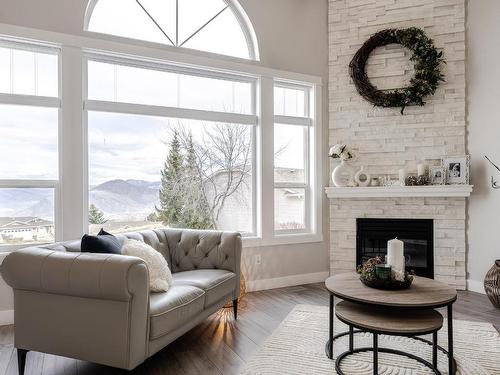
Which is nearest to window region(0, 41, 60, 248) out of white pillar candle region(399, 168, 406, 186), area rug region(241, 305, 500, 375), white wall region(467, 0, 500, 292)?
area rug region(241, 305, 500, 375)

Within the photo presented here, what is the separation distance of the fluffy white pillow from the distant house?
46.0 inches

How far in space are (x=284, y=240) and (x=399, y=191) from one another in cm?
145

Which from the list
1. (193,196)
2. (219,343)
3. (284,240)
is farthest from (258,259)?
(219,343)

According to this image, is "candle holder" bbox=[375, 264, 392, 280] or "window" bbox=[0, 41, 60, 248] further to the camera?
"window" bbox=[0, 41, 60, 248]

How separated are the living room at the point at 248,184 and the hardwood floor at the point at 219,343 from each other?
0.02 m

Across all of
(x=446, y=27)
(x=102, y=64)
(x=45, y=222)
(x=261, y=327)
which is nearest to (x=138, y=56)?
(x=102, y=64)

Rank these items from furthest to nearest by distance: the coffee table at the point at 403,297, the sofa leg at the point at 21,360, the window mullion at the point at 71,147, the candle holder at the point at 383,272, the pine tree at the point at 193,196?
1. the pine tree at the point at 193,196
2. the window mullion at the point at 71,147
3. the candle holder at the point at 383,272
4. the sofa leg at the point at 21,360
5. the coffee table at the point at 403,297

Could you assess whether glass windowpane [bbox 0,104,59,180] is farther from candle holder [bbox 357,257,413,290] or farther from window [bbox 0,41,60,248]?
candle holder [bbox 357,257,413,290]

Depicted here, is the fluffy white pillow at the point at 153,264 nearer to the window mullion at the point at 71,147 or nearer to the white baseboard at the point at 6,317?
the window mullion at the point at 71,147

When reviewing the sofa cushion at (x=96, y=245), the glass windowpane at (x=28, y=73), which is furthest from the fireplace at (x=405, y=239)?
the glass windowpane at (x=28, y=73)

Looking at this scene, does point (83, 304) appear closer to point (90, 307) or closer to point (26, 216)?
point (90, 307)

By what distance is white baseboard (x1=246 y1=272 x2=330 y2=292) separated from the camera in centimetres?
427

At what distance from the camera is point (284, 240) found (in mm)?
4484

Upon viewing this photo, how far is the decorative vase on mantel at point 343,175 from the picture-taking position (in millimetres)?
4574
